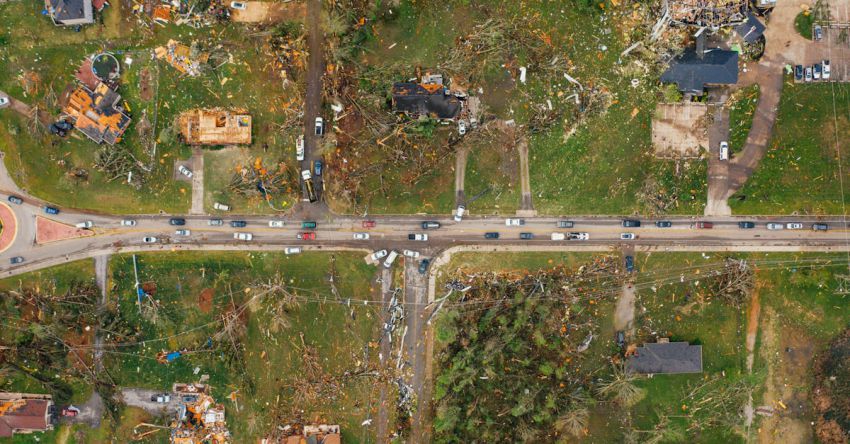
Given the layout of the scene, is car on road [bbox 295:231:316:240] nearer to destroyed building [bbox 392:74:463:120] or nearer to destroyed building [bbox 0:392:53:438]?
destroyed building [bbox 392:74:463:120]

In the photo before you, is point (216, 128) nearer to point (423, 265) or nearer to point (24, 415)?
point (423, 265)

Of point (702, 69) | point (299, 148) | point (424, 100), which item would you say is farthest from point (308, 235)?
point (702, 69)

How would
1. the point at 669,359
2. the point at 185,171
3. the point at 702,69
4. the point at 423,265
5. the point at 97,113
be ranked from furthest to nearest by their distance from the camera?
the point at 423,265 < the point at 185,171 < the point at 669,359 < the point at 97,113 < the point at 702,69

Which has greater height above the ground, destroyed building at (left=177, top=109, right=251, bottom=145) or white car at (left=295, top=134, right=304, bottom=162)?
destroyed building at (left=177, top=109, right=251, bottom=145)

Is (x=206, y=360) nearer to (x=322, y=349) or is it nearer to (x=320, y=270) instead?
(x=322, y=349)

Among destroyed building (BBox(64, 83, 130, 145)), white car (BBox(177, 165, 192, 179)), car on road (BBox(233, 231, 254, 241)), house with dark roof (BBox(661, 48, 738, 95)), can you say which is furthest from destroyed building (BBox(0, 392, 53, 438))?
house with dark roof (BBox(661, 48, 738, 95))

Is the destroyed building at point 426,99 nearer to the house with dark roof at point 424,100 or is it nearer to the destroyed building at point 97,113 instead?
the house with dark roof at point 424,100
